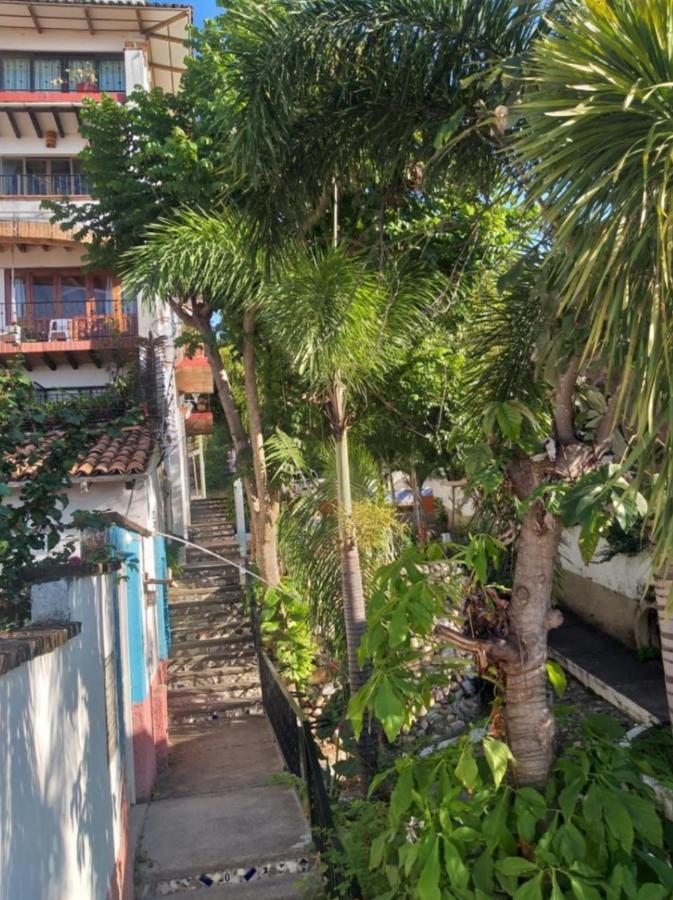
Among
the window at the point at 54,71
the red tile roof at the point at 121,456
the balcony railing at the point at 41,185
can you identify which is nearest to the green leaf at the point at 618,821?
the red tile roof at the point at 121,456

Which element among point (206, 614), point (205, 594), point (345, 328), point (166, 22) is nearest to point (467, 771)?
point (345, 328)

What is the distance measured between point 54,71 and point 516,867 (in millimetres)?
21507

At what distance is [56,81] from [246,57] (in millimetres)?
17802

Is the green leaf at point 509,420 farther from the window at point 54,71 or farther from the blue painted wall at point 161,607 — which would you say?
the window at point 54,71

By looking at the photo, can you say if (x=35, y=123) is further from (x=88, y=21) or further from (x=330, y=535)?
(x=330, y=535)

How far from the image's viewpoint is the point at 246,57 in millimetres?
4816

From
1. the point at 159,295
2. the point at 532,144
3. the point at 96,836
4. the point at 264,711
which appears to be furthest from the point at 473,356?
Answer: the point at 264,711

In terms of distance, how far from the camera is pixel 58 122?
65.7 feet

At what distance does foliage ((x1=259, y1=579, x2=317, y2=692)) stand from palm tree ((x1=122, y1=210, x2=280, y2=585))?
323 millimetres

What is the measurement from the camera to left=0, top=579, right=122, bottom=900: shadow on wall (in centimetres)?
283

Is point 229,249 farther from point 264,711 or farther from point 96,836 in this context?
point 264,711

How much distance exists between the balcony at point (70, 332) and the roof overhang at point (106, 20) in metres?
6.38

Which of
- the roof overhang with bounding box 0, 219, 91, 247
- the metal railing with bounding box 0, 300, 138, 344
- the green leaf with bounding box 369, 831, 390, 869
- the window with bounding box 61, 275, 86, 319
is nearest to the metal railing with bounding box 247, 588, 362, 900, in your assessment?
the green leaf with bounding box 369, 831, 390, 869

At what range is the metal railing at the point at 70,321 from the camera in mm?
17328
